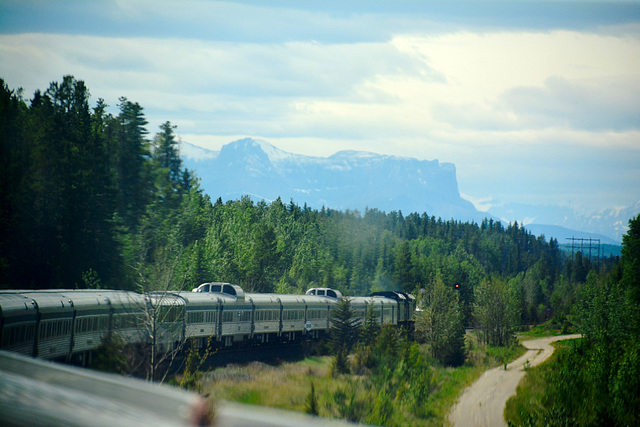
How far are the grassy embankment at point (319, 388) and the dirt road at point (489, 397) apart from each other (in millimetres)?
798

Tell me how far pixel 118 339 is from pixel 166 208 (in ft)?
175

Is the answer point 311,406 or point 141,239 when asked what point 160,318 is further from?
point 141,239

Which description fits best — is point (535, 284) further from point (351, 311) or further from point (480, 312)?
point (351, 311)

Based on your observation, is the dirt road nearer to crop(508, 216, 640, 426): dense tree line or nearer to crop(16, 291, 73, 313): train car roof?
crop(508, 216, 640, 426): dense tree line

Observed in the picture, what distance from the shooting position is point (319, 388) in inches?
1513

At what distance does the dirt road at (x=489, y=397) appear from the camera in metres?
37.7

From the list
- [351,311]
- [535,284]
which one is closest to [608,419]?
[351,311]

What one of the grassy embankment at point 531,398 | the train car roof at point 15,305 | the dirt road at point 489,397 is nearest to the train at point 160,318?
the train car roof at point 15,305

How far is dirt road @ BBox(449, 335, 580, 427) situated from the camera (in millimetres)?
37719

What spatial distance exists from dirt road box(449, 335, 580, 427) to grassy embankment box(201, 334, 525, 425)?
2.62 feet

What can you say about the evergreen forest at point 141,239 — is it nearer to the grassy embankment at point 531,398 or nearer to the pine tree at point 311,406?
the grassy embankment at point 531,398

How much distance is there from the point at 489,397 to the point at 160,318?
77.2ft

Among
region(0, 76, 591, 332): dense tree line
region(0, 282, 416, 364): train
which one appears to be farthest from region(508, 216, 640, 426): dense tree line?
region(0, 282, 416, 364): train

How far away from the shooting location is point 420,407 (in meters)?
40.5
